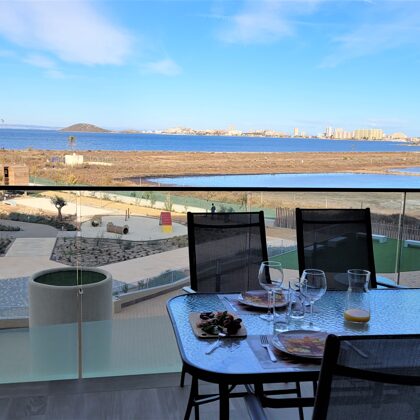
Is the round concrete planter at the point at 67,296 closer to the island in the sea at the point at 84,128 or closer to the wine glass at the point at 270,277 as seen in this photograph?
the wine glass at the point at 270,277

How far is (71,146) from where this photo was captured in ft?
128

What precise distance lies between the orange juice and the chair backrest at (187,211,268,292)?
2.65 ft

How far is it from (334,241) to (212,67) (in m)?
32.1

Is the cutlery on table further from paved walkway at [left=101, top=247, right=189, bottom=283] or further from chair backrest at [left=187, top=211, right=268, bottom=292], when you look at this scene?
paved walkway at [left=101, top=247, right=189, bottom=283]

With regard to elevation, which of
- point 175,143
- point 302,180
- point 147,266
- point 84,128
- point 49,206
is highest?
point 84,128

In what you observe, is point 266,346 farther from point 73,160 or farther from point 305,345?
point 73,160

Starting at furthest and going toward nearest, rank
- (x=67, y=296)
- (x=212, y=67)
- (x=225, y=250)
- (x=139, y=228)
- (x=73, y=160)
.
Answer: (x=73, y=160) → (x=212, y=67) → (x=139, y=228) → (x=67, y=296) → (x=225, y=250)

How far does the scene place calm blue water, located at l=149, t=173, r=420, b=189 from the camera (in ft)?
91.6

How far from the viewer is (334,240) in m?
2.72

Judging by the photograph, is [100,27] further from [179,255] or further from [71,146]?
[179,255]

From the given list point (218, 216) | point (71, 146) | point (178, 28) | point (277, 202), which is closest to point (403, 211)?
point (277, 202)

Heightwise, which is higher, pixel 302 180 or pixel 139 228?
pixel 139 228

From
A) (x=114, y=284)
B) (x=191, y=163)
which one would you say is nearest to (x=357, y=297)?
(x=114, y=284)

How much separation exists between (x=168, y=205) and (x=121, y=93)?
33994mm
